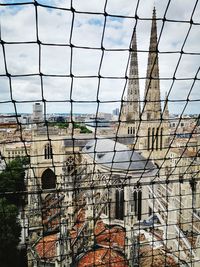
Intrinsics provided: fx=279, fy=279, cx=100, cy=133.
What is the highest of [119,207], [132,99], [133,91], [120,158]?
[133,91]

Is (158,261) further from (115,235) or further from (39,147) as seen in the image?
(39,147)

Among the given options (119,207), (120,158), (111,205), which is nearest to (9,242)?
(111,205)

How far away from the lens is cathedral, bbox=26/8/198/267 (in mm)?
1317

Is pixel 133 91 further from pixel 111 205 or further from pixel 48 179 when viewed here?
pixel 111 205

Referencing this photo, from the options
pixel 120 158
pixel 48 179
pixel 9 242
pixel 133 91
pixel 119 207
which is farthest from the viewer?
pixel 133 91

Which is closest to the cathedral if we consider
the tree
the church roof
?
the church roof

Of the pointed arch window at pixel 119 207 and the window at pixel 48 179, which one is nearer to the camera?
the pointed arch window at pixel 119 207

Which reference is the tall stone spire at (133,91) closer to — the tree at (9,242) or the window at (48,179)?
the window at (48,179)

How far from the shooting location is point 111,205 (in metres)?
4.59

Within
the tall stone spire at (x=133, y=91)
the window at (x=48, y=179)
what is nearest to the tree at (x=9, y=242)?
the window at (x=48, y=179)

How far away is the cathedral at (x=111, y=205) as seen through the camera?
4.32 feet

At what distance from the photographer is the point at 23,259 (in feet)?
13.8

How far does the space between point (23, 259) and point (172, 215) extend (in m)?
2.43

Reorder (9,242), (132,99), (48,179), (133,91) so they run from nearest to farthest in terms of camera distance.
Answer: (9,242) < (48,179) < (133,91) < (132,99)
